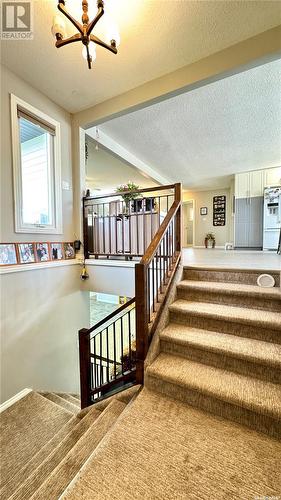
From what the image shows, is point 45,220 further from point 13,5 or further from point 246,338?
point 246,338

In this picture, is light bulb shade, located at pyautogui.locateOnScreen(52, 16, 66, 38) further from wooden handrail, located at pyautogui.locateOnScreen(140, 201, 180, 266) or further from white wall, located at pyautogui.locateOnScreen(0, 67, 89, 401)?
wooden handrail, located at pyautogui.locateOnScreen(140, 201, 180, 266)

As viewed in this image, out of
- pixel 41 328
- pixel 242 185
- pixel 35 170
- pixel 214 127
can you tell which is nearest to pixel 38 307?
pixel 41 328

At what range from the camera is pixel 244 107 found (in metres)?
3.32

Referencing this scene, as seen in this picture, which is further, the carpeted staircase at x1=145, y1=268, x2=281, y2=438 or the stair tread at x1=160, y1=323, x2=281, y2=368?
the stair tread at x1=160, y1=323, x2=281, y2=368

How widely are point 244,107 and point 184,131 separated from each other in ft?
3.57

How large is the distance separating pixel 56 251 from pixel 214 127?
3.65 metres

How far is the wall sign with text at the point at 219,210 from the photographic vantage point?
27.6ft

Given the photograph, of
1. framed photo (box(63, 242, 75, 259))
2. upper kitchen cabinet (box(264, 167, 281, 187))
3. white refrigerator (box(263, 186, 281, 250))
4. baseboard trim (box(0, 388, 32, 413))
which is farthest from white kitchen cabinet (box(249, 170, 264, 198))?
baseboard trim (box(0, 388, 32, 413))

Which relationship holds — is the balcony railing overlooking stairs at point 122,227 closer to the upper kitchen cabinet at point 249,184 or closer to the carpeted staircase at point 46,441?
the carpeted staircase at point 46,441

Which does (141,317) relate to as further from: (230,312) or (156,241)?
(230,312)

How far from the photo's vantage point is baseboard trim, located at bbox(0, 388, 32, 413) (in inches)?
89.7

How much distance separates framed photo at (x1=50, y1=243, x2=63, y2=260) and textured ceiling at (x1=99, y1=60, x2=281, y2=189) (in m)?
2.49

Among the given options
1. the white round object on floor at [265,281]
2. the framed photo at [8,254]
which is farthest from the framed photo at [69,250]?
the white round object on floor at [265,281]

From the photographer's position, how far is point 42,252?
9.41 ft
